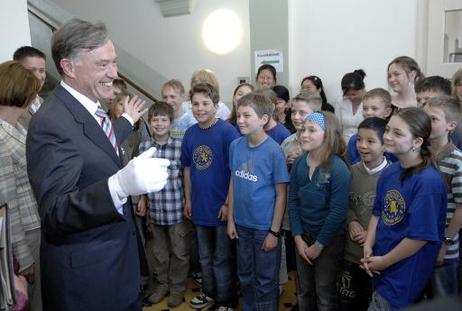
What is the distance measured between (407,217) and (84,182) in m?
1.11

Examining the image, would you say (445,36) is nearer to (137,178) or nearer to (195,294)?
(195,294)

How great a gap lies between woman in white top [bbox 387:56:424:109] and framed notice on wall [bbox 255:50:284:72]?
4.61ft

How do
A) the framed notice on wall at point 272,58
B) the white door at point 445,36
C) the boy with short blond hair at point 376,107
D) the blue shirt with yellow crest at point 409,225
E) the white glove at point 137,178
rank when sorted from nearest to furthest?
1. the white glove at point 137,178
2. the blue shirt with yellow crest at point 409,225
3. the boy with short blond hair at point 376,107
4. the white door at point 445,36
5. the framed notice on wall at point 272,58

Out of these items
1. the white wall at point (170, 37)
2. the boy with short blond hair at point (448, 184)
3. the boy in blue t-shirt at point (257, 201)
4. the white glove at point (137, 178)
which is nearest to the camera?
the white glove at point (137, 178)

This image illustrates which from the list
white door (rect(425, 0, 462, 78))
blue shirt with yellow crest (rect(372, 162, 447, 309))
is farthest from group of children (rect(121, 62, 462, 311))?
white door (rect(425, 0, 462, 78))

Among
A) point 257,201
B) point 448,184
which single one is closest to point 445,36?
point 448,184

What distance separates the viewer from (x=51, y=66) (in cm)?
456

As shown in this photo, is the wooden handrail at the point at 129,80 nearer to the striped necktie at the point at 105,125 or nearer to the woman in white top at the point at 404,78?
the woman in white top at the point at 404,78

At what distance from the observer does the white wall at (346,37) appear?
3.15 meters

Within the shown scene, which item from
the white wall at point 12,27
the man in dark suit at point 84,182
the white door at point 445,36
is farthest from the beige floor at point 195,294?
the white door at point 445,36

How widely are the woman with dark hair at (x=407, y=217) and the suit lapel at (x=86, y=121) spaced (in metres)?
1.03

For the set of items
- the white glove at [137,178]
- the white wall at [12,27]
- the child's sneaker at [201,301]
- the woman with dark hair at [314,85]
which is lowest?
the child's sneaker at [201,301]

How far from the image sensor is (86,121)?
1148 mm

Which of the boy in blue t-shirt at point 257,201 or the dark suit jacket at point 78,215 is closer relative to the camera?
the dark suit jacket at point 78,215
